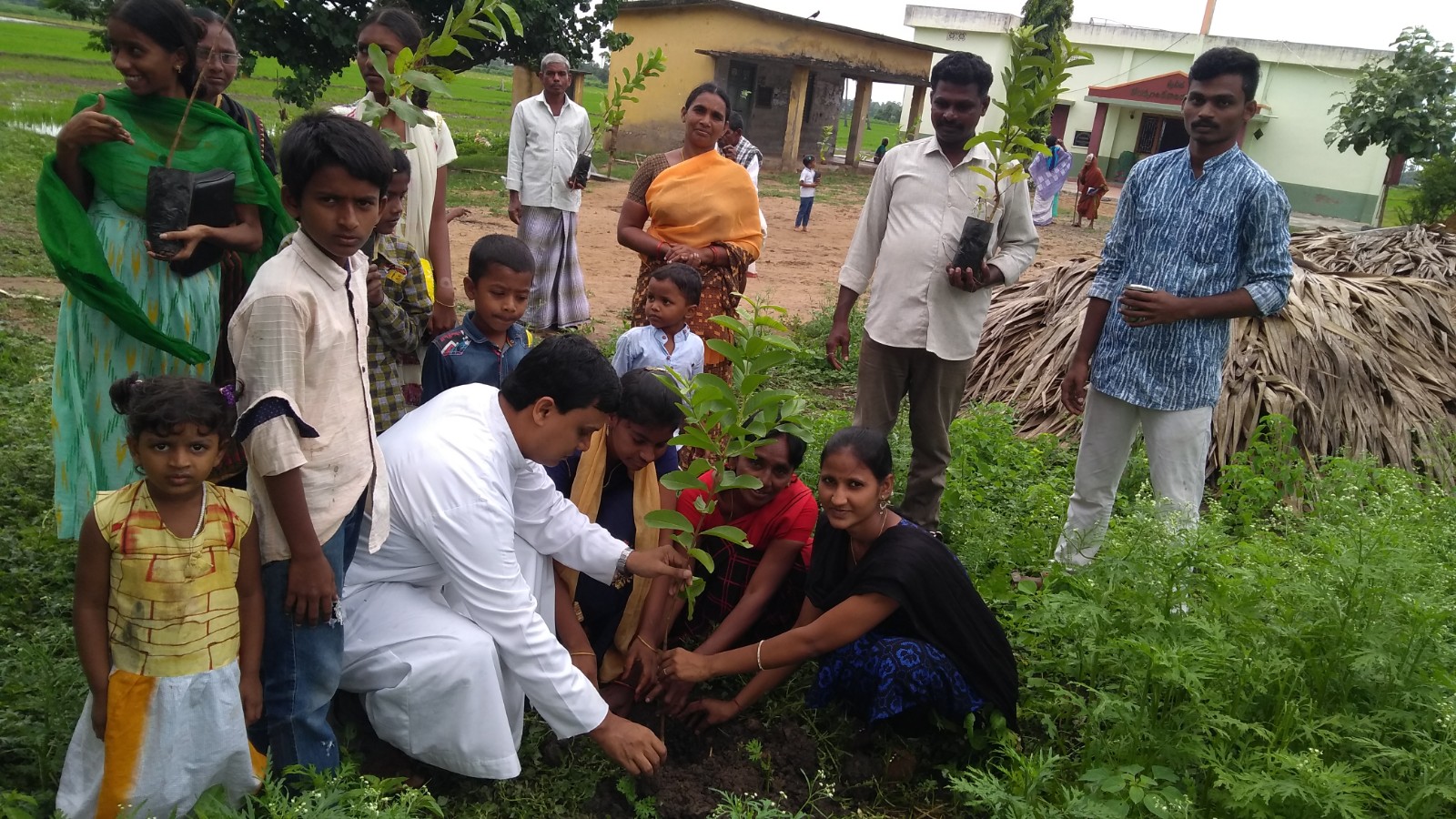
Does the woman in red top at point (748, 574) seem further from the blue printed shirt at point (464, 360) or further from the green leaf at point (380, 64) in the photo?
the green leaf at point (380, 64)

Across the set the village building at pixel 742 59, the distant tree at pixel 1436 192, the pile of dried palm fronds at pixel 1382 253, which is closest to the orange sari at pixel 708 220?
the pile of dried palm fronds at pixel 1382 253

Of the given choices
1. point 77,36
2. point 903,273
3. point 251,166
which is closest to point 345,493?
point 251,166

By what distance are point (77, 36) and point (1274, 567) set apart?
44.6 meters

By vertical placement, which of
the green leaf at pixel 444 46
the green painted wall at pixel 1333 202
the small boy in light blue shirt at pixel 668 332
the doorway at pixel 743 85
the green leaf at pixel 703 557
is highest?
the doorway at pixel 743 85

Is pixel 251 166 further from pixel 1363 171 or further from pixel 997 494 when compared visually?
pixel 1363 171

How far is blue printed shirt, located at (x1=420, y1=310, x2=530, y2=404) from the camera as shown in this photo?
3.31m

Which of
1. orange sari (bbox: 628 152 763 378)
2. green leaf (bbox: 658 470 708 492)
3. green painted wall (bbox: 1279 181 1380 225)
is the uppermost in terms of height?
green painted wall (bbox: 1279 181 1380 225)

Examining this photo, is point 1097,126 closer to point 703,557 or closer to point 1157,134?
point 1157,134

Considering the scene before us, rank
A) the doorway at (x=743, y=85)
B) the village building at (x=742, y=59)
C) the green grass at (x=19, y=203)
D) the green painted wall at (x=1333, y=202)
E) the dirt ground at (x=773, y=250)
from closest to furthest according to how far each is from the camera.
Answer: the green grass at (x=19, y=203) → the dirt ground at (x=773, y=250) → the village building at (x=742, y=59) → the doorway at (x=743, y=85) → the green painted wall at (x=1333, y=202)

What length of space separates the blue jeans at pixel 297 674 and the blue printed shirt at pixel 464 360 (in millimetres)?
1043

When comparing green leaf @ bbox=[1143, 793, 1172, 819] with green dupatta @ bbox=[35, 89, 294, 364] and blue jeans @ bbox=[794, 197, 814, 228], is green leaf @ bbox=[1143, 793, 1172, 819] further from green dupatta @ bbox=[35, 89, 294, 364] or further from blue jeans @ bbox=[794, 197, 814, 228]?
blue jeans @ bbox=[794, 197, 814, 228]

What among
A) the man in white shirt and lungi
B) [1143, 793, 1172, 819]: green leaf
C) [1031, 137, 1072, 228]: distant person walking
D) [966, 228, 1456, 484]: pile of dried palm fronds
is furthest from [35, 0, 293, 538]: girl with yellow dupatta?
[1031, 137, 1072, 228]: distant person walking

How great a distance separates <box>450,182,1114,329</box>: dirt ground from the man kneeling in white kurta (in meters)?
4.35

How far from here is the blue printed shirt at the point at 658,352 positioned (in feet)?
12.3
